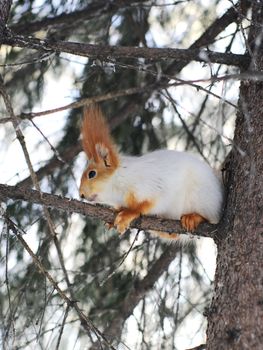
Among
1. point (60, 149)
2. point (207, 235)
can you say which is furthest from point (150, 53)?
point (60, 149)

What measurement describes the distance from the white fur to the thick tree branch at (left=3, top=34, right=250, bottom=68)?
527 mm

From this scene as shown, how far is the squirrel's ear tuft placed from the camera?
3341 millimetres

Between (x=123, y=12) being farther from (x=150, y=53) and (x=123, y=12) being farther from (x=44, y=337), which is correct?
(x=44, y=337)

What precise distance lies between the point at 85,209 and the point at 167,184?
559 millimetres

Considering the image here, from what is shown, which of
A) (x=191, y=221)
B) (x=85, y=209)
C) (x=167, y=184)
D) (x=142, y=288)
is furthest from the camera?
(x=142, y=288)

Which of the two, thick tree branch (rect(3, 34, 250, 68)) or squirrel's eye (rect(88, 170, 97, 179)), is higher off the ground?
thick tree branch (rect(3, 34, 250, 68))

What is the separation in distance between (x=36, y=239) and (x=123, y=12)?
1444 millimetres

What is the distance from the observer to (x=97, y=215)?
114 inches

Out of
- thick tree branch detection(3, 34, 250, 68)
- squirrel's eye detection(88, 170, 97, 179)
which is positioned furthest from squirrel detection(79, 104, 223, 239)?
thick tree branch detection(3, 34, 250, 68)

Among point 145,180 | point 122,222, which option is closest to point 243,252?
point 122,222

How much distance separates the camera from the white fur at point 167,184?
327 centimetres

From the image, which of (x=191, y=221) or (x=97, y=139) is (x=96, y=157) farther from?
(x=191, y=221)

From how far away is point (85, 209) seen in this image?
9.35ft

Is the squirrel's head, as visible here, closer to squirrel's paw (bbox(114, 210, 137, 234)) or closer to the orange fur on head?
the orange fur on head
